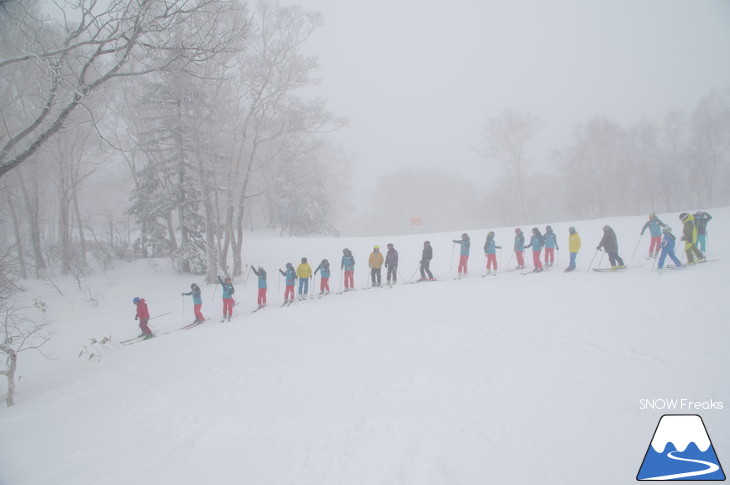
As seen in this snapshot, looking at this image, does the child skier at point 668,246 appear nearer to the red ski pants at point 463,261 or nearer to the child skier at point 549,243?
the child skier at point 549,243

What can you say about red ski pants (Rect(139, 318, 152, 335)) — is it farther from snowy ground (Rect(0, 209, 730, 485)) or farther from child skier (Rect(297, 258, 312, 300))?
child skier (Rect(297, 258, 312, 300))

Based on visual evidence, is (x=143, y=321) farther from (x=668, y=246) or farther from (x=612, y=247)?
(x=668, y=246)

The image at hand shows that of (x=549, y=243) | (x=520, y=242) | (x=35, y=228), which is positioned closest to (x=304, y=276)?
(x=520, y=242)

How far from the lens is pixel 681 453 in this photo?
329 centimetres

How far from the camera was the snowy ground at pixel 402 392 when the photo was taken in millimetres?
3646

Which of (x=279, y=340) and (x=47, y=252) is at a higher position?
(x=47, y=252)

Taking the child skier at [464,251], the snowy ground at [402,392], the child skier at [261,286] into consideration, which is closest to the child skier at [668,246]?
the snowy ground at [402,392]

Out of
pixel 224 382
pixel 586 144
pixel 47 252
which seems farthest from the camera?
pixel 586 144

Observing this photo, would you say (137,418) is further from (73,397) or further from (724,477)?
(724,477)

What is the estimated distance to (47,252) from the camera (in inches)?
806

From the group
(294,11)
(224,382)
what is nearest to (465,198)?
(294,11)

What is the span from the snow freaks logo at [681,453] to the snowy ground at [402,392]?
0.34 feet

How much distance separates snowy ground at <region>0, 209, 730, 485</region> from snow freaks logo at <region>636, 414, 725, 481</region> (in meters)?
0.10

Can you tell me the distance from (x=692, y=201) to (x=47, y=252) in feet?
218
